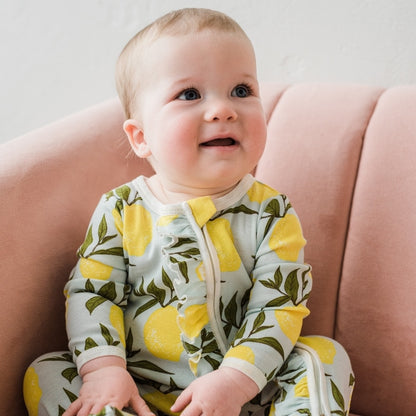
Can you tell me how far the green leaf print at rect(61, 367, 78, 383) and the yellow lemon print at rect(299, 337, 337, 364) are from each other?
355mm

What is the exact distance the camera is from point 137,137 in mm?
1031

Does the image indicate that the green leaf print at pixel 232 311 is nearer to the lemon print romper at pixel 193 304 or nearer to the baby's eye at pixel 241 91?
the lemon print romper at pixel 193 304

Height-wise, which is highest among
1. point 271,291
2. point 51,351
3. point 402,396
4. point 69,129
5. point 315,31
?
point 315,31

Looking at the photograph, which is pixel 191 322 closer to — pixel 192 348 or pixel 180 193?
pixel 192 348

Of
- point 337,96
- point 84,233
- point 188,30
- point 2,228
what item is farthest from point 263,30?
point 2,228

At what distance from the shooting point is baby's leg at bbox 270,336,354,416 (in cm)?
86

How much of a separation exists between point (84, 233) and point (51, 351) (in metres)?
0.22

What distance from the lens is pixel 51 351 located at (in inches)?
41.3

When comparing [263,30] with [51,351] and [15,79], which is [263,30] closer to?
[15,79]

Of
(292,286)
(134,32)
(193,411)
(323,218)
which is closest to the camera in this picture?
(193,411)

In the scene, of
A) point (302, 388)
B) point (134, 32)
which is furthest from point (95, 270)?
point (134, 32)

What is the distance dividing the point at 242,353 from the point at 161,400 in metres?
0.17

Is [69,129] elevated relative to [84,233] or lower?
elevated

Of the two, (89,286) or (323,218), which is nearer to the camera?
(89,286)
